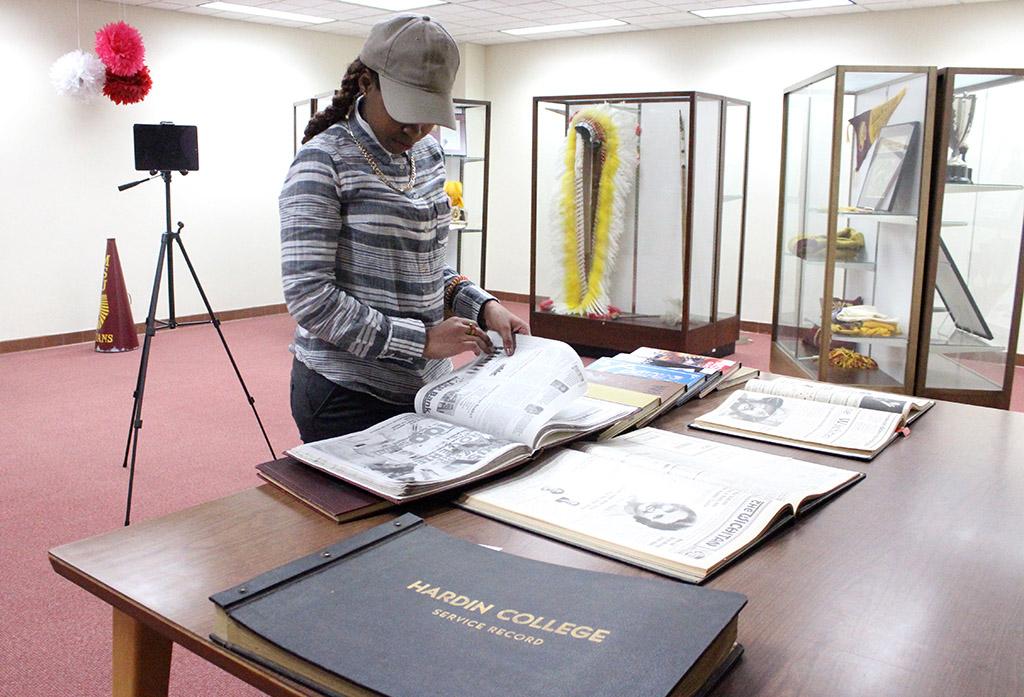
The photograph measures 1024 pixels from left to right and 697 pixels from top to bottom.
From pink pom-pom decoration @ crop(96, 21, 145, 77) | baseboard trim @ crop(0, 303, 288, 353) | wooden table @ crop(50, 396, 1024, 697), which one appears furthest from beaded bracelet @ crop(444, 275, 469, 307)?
pink pom-pom decoration @ crop(96, 21, 145, 77)

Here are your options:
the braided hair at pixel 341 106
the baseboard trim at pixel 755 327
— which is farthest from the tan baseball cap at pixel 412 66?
the baseboard trim at pixel 755 327

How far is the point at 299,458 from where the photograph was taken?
3.52ft

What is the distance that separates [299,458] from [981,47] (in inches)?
231

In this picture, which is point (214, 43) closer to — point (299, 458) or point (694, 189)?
point (694, 189)

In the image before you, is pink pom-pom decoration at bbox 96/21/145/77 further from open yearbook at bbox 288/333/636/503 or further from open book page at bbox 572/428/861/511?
open book page at bbox 572/428/861/511

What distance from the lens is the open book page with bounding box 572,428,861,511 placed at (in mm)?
1071

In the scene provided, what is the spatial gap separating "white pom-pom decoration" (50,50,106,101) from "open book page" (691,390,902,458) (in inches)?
205

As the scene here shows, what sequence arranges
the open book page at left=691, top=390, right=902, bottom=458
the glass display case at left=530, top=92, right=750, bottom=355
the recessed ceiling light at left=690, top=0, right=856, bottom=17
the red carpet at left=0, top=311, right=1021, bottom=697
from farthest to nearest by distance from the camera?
the recessed ceiling light at left=690, top=0, right=856, bottom=17, the glass display case at left=530, top=92, right=750, bottom=355, the red carpet at left=0, top=311, right=1021, bottom=697, the open book page at left=691, top=390, right=902, bottom=458

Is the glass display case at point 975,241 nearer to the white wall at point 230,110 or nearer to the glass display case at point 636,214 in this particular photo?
the glass display case at point 636,214

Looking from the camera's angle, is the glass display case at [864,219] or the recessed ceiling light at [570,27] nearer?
the glass display case at [864,219]

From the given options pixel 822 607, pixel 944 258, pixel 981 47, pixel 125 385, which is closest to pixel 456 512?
pixel 822 607

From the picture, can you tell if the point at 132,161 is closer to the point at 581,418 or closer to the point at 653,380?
the point at 653,380

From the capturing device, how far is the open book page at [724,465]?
1.07 m

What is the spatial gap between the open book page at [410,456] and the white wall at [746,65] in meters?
5.59
